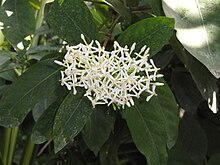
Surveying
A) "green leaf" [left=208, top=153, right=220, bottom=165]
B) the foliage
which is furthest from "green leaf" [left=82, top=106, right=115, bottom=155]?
"green leaf" [left=208, top=153, right=220, bottom=165]

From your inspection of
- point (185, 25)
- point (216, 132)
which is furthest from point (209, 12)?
point (216, 132)

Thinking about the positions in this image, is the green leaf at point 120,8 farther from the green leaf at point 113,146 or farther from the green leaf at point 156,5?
the green leaf at point 113,146

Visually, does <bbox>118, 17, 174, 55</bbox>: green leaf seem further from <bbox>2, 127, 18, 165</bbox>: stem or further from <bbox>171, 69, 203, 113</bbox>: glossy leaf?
<bbox>2, 127, 18, 165</bbox>: stem

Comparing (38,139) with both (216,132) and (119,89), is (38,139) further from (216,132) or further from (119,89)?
(216,132)

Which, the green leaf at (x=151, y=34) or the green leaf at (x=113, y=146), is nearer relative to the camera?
the green leaf at (x=151, y=34)

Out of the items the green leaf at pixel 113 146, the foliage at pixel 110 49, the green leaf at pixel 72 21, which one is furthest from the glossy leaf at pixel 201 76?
the green leaf at pixel 113 146

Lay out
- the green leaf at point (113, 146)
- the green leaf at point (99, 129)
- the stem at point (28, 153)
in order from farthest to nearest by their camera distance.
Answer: the stem at point (28, 153) → the green leaf at point (113, 146) → the green leaf at point (99, 129)
